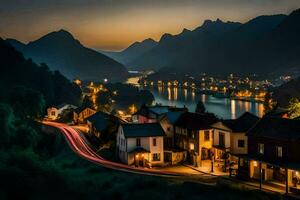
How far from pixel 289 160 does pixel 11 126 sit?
2343 centimetres

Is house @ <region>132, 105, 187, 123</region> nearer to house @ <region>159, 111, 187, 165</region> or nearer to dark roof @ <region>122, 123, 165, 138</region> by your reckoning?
house @ <region>159, 111, 187, 165</region>

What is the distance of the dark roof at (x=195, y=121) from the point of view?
152 ft

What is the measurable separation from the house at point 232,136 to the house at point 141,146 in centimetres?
600

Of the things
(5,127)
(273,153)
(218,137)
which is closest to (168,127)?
(218,137)

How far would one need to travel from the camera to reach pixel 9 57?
316 ft

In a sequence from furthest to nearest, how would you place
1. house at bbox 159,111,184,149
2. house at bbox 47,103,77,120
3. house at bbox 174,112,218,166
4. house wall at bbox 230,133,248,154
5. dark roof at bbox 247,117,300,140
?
house at bbox 47,103,77,120 < house at bbox 159,111,184,149 < house at bbox 174,112,218,166 < house wall at bbox 230,133,248,154 < dark roof at bbox 247,117,300,140

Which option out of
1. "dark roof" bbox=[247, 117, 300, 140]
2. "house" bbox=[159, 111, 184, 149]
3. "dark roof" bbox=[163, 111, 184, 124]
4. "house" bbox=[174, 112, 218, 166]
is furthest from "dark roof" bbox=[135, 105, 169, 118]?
"dark roof" bbox=[247, 117, 300, 140]

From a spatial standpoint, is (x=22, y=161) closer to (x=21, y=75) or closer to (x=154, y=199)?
(x=154, y=199)

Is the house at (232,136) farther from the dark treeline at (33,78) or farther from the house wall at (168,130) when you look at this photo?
the dark treeline at (33,78)

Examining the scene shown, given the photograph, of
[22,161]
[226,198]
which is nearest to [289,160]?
[226,198]

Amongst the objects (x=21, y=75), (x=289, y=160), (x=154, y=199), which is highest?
(x=21, y=75)

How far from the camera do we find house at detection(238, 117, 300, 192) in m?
33.8

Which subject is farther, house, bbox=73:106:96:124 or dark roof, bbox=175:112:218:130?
house, bbox=73:106:96:124

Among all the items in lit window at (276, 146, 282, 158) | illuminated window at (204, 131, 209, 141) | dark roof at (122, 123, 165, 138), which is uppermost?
dark roof at (122, 123, 165, 138)
